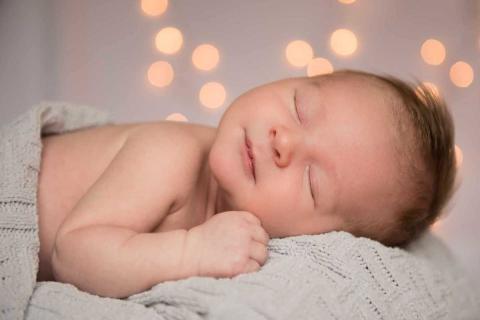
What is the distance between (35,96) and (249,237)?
3.37 feet

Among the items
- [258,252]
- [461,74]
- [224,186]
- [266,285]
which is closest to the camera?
[266,285]

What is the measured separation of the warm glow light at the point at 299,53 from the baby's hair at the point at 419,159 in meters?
0.58

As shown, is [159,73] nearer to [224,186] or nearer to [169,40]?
[169,40]

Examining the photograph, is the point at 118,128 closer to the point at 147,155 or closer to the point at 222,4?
the point at 147,155

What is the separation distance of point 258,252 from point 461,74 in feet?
3.59

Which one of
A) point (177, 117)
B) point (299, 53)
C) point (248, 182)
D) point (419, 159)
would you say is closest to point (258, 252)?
point (248, 182)

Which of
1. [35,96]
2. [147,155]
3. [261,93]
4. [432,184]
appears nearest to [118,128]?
[147,155]

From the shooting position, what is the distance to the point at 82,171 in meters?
1.29

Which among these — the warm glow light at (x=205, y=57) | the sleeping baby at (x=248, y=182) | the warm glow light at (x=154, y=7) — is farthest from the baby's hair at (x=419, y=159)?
the warm glow light at (x=154, y=7)

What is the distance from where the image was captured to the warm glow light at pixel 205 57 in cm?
193

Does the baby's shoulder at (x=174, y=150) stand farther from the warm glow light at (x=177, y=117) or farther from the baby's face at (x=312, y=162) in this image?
the warm glow light at (x=177, y=117)

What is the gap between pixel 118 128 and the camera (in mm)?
1361

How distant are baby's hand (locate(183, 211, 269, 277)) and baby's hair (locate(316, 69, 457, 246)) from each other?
307 mm

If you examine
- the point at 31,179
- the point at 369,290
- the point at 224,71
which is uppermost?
the point at 224,71
